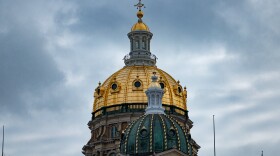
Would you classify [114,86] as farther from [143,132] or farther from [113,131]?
[143,132]

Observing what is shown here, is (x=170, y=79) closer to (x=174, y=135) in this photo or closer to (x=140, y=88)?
(x=140, y=88)

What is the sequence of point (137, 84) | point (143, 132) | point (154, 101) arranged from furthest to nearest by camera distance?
point (137, 84) → point (154, 101) → point (143, 132)

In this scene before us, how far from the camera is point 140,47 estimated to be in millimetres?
154250

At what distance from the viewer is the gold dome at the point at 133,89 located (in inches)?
5778

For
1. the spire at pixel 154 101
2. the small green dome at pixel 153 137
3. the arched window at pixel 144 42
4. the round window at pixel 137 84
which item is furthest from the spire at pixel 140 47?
the small green dome at pixel 153 137

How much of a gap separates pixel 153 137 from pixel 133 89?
118 feet

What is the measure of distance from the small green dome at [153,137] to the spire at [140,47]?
38.9m

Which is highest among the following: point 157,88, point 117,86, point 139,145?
point 117,86

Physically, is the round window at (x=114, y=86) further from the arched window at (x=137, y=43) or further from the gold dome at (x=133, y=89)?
the arched window at (x=137, y=43)

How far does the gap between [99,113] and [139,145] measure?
3765 cm

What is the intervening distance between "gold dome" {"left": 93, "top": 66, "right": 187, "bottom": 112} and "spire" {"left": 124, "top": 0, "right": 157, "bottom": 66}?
2.48m

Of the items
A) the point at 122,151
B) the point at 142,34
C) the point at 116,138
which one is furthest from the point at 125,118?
the point at 122,151

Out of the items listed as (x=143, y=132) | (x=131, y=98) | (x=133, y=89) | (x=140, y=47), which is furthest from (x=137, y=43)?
(x=143, y=132)

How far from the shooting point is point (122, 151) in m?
114
